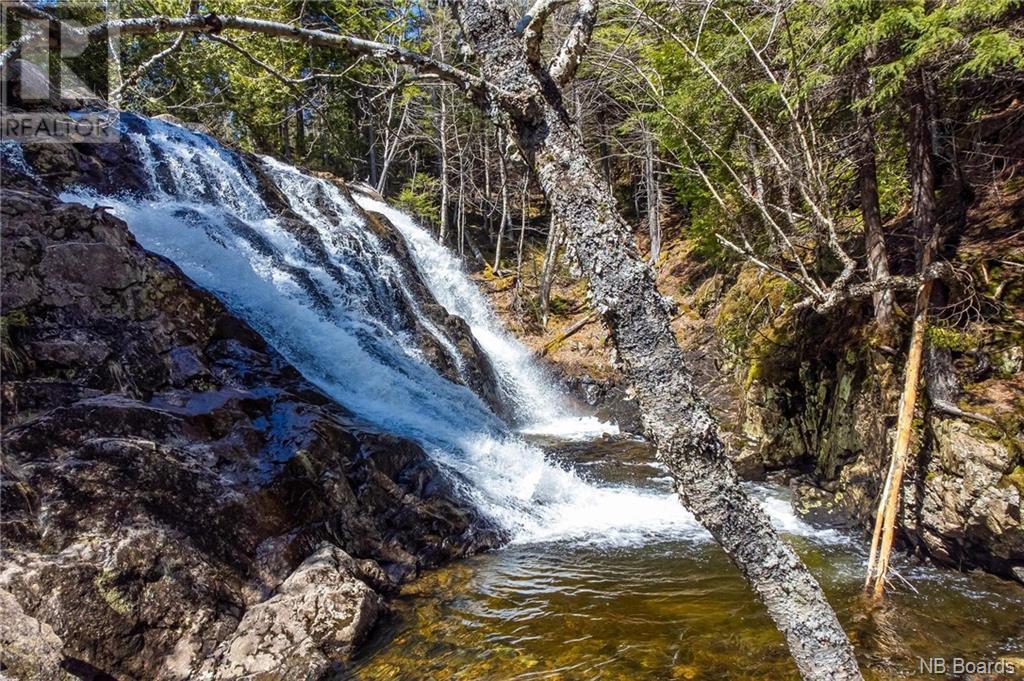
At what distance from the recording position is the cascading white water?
7.59 metres

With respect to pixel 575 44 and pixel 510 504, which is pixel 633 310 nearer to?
pixel 575 44

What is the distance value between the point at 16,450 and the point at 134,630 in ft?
5.90

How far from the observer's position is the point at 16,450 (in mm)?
4473

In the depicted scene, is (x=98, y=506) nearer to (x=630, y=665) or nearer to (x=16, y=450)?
(x=16, y=450)

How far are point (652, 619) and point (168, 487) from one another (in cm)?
429

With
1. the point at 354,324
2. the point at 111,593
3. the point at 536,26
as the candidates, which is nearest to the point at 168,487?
the point at 111,593

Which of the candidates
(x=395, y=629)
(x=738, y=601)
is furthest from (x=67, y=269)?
(x=738, y=601)

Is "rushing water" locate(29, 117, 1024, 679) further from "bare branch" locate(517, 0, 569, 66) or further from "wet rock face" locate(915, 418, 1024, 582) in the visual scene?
"bare branch" locate(517, 0, 569, 66)

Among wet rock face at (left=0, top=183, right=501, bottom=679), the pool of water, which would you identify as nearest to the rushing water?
the pool of water

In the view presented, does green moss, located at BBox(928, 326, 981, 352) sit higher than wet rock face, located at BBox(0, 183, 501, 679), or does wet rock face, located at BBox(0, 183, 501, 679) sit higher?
green moss, located at BBox(928, 326, 981, 352)

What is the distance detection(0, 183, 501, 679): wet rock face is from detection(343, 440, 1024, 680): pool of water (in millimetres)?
523

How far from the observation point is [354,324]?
423 inches

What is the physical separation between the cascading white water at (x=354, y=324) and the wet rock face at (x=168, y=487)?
1362 millimetres

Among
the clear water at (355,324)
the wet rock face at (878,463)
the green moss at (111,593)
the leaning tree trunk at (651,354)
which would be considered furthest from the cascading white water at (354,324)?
the leaning tree trunk at (651,354)
